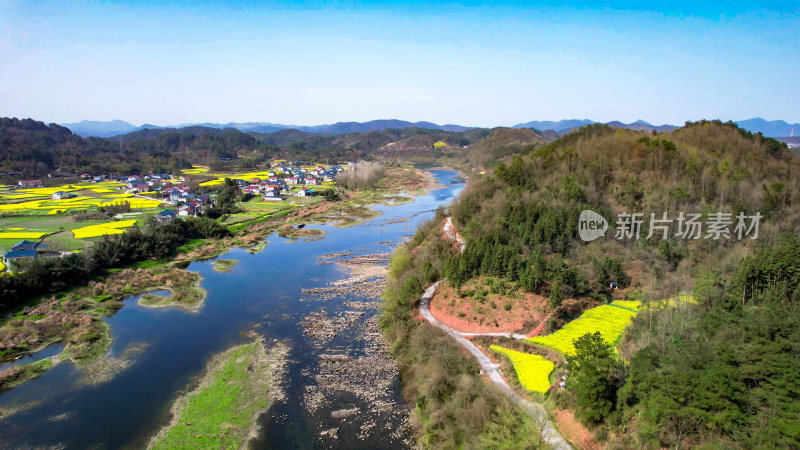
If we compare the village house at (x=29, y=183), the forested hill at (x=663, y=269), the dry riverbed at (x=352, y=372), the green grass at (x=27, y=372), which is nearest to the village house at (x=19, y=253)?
the green grass at (x=27, y=372)

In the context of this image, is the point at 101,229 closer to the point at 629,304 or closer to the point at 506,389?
the point at 506,389

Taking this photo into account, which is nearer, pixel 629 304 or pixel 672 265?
pixel 629 304

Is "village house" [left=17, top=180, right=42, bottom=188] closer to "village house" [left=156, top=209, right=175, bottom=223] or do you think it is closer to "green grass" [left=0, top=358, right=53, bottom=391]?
"village house" [left=156, top=209, right=175, bottom=223]

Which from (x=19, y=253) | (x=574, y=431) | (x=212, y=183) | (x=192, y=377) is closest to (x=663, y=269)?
(x=574, y=431)

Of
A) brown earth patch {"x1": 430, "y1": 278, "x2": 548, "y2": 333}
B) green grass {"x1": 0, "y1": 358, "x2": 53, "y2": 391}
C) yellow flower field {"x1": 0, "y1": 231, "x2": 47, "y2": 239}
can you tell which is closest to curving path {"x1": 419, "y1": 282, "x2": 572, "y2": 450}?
brown earth patch {"x1": 430, "y1": 278, "x2": 548, "y2": 333}

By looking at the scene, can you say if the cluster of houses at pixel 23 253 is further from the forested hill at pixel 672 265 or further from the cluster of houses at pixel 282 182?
the cluster of houses at pixel 282 182
